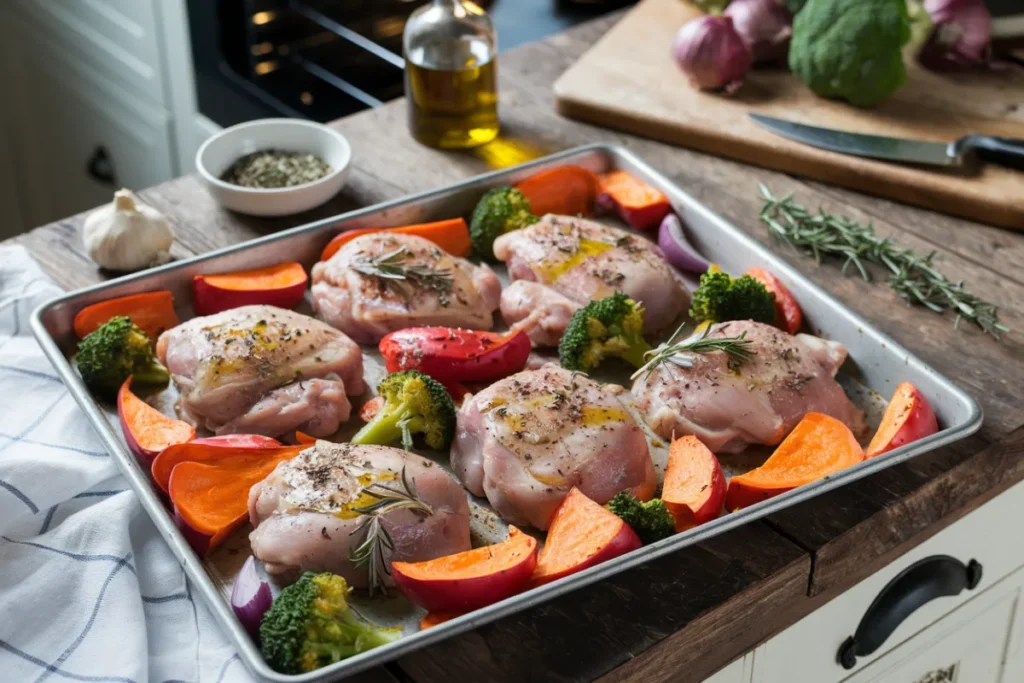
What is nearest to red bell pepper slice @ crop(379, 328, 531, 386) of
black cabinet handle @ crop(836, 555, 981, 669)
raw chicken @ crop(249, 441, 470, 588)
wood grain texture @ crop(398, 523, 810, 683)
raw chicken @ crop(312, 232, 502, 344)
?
raw chicken @ crop(312, 232, 502, 344)

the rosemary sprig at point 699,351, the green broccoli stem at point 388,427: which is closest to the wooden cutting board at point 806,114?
the rosemary sprig at point 699,351

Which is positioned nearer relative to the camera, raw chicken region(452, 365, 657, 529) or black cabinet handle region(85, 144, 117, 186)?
raw chicken region(452, 365, 657, 529)

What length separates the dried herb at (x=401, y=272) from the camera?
203cm

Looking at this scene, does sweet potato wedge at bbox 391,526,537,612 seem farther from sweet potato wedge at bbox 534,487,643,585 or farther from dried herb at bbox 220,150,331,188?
dried herb at bbox 220,150,331,188

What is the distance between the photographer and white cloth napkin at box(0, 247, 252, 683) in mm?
1462

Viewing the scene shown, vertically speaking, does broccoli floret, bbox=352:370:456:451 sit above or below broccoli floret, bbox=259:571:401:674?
below

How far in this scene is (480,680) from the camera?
141 cm

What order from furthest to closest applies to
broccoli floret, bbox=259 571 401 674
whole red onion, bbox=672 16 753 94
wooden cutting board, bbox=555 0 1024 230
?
1. whole red onion, bbox=672 16 753 94
2. wooden cutting board, bbox=555 0 1024 230
3. broccoli floret, bbox=259 571 401 674

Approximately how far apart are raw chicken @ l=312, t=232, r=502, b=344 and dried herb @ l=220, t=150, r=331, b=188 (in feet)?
1.24

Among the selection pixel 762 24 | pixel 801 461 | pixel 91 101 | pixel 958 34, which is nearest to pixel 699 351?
pixel 801 461

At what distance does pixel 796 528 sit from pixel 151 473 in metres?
0.96

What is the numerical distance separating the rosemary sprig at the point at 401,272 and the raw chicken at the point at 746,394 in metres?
0.41

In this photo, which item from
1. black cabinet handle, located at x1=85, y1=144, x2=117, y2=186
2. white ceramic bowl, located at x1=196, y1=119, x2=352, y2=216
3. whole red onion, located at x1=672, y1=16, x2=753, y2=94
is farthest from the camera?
black cabinet handle, located at x1=85, y1=144, x2=117, y2=186

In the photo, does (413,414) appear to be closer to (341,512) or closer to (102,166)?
(341,512)
